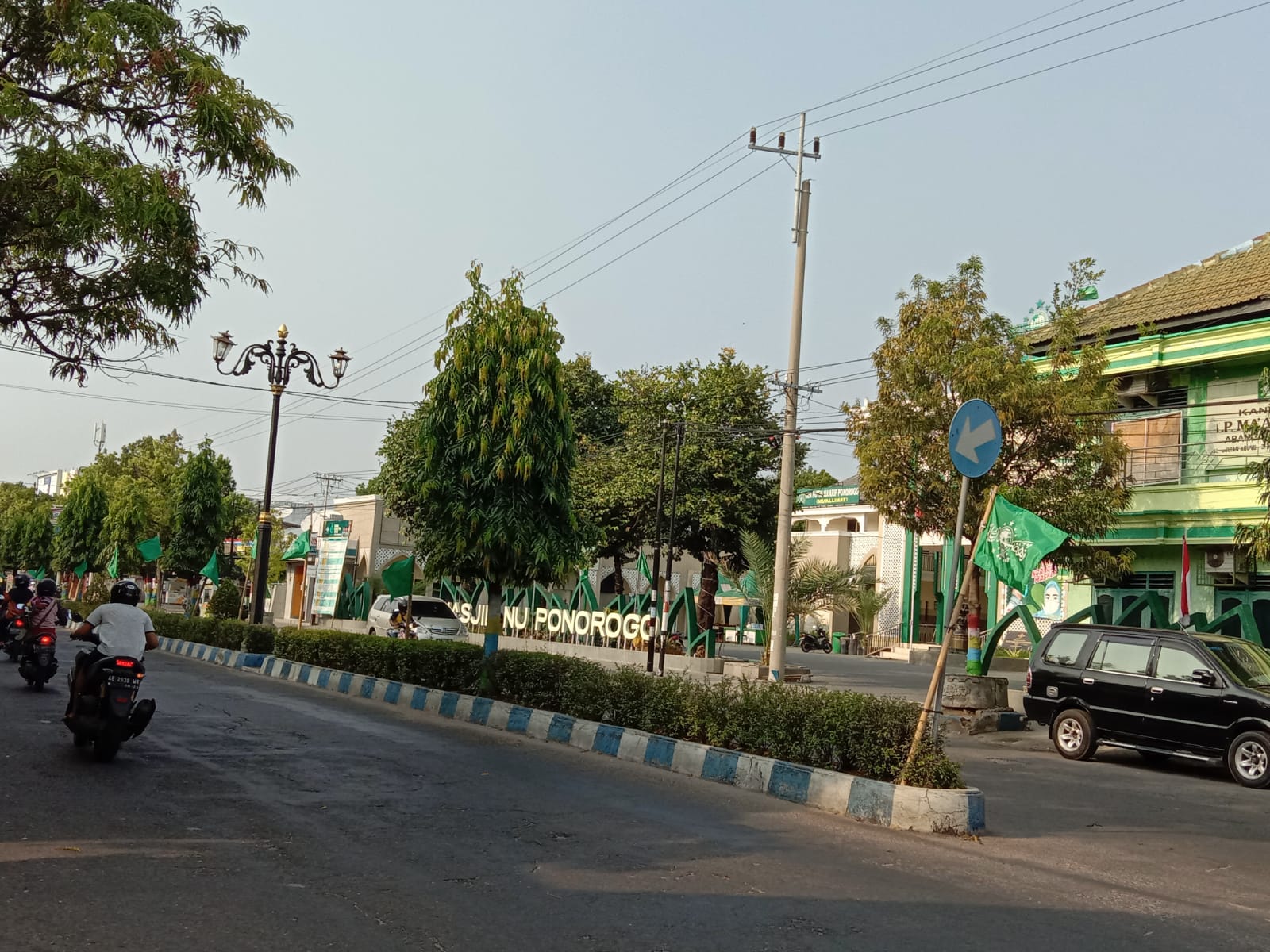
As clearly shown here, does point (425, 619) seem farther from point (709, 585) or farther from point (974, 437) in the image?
point (974, 437)

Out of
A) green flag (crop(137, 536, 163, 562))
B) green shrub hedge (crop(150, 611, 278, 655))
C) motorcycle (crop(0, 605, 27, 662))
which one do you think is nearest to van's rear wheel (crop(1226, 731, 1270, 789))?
green shrub hedge (crop(150, 611, 278, 655))

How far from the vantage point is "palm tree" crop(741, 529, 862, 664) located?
2983cm

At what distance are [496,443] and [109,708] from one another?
7171 mm

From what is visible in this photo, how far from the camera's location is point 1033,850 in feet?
26.5

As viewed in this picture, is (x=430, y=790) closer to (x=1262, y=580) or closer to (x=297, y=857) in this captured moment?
(x=297, y=857)

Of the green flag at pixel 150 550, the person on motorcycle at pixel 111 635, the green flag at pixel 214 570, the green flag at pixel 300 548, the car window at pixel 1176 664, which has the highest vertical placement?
the green flag at pixel 300 548

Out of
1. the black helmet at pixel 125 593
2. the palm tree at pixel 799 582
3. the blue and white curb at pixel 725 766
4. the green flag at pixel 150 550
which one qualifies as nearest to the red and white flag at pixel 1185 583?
the palm tree at pixel 799 582

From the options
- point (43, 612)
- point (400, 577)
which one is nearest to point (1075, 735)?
point (400, 577)

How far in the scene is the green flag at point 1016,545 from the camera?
12.4 meters

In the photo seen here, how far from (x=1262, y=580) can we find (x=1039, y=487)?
6.62 meters

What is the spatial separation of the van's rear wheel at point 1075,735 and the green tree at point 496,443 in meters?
7.15

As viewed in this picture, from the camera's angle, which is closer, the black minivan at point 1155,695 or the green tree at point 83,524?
the black minivan at point 1155,695

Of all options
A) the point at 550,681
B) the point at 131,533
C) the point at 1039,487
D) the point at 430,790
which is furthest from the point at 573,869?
the point at 131,533

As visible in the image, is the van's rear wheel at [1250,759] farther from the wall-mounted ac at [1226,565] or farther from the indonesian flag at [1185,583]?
the wall-mounted ac at [1226,565]
